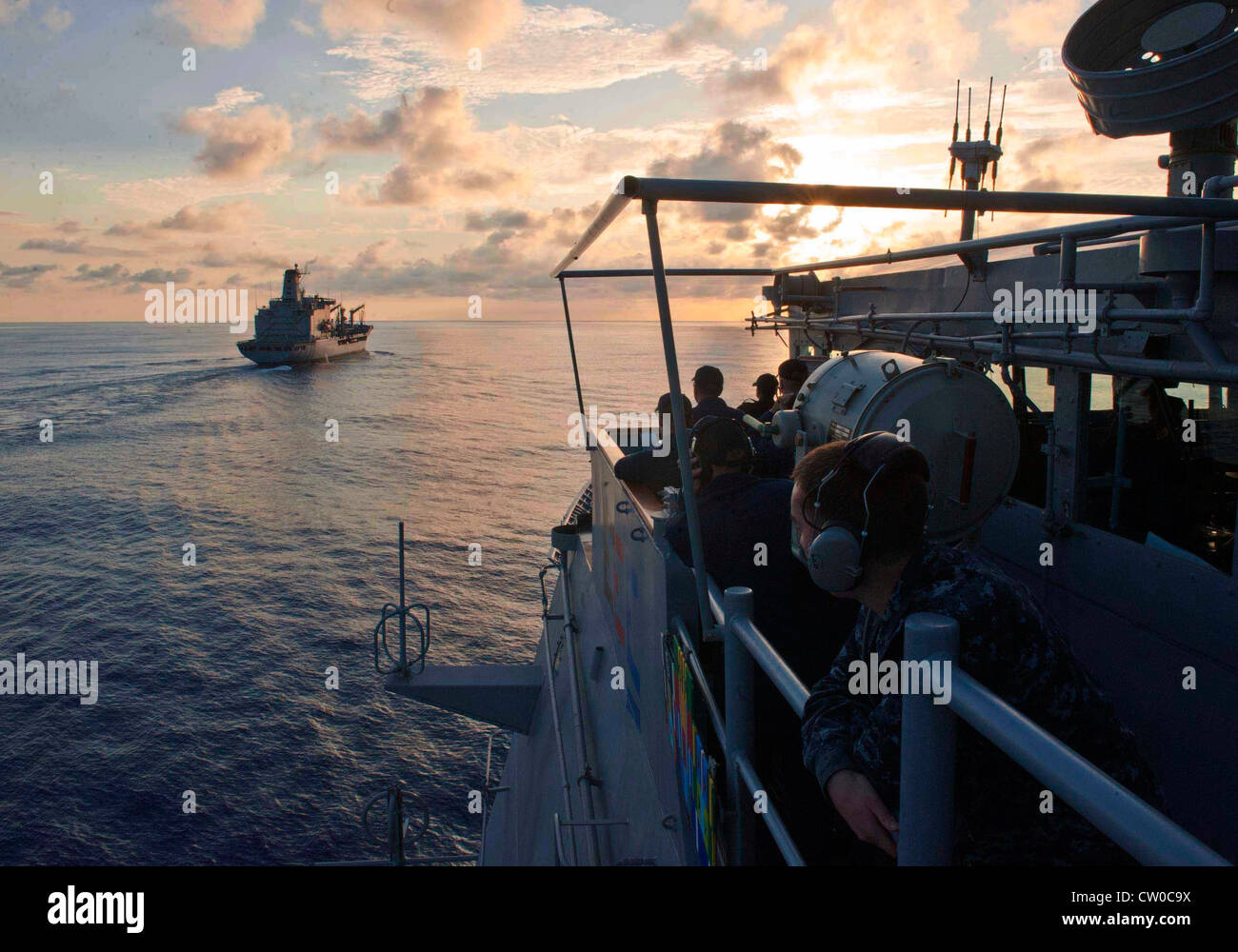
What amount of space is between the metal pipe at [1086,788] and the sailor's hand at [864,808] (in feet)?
1.75

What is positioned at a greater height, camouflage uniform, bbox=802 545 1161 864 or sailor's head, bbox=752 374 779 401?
sailor's head, bbox=752 374 779 401

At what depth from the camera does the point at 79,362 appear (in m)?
112

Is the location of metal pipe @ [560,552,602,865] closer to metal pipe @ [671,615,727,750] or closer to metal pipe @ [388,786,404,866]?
metal pipe @ [671,615,727,750]

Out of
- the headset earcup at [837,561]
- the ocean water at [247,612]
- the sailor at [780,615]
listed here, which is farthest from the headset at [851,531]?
the ocean water at [247,612]

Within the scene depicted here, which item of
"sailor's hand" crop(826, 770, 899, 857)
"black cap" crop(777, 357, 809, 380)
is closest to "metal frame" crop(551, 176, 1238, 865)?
"sailor's hand" crop(826, 770, 899, 857)

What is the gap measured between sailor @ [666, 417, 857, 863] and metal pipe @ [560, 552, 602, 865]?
5.89ft

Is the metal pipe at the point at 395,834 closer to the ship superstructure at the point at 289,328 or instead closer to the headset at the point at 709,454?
the headset at the point at 709,454

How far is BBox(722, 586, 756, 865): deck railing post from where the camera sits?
2227mm

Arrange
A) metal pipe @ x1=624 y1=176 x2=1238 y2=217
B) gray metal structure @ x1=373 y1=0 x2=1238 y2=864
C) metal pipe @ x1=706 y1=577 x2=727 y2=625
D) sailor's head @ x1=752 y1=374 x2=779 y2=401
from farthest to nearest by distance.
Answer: sailor's head @ x1=752 y1=374 x2=779 y2=401 → metal pipe @ x1=706 y1=577 x2=727 y2=625 → gray metal structure @ x1=373 y1=0 x2=1238 y2=864 → metal pipe @ x1=624 y1=176 x2=1238 y2=217

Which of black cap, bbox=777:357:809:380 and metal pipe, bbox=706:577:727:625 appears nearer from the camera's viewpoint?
metal pipe, bbox=706:577:727:625

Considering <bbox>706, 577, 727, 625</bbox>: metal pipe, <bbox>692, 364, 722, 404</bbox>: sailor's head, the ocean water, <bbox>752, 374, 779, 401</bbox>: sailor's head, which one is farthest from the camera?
the ocean water

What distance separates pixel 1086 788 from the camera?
3.19 ft

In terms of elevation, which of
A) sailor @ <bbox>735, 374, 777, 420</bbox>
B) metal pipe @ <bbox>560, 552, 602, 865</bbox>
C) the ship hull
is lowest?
metal pipe @ <bbox>560, 552, 602, 865</bbox>

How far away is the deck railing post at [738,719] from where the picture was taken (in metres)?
2.23
